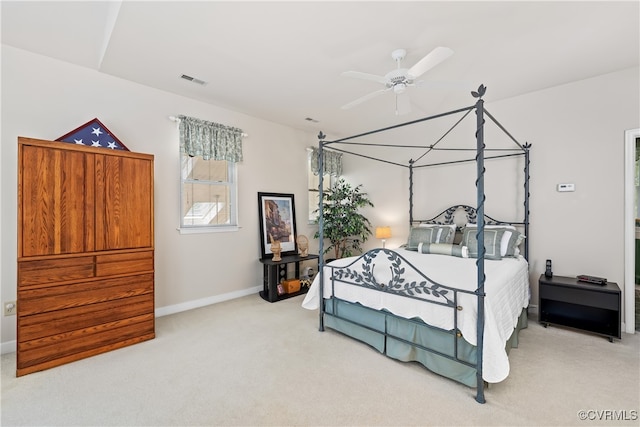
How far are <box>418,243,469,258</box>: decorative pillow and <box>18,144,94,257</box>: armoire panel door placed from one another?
3.64m

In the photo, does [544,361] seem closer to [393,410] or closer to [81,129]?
[393,410]

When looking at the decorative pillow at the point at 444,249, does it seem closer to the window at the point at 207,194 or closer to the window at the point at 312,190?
the window at the point at 312,190

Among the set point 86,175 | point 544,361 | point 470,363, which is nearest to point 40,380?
point 86,175

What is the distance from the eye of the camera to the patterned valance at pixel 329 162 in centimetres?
539

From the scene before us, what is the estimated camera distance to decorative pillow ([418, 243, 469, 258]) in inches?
135

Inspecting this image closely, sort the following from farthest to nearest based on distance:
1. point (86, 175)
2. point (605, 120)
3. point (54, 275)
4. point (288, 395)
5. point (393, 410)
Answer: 1. point (605, 120)
2. point (86, 175)
3. point (54, 275)
4. point (288, 395)
5. point (393, 410)

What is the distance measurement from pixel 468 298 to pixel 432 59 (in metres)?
1.79

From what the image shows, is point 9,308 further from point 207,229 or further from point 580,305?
point 580,305

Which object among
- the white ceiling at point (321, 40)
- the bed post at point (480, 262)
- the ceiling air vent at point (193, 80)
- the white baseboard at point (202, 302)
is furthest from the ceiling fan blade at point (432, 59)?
the white baseboard at point (202, 302)

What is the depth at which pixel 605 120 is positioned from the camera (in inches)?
125

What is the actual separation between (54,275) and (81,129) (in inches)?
56.8

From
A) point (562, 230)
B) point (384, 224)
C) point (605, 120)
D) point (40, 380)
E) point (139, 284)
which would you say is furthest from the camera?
point (384, 224)

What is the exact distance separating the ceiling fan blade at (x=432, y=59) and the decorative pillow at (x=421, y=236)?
2255 mm

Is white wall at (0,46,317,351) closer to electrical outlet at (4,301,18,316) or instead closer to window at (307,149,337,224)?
electrical outlet at (4,301,18,316)
